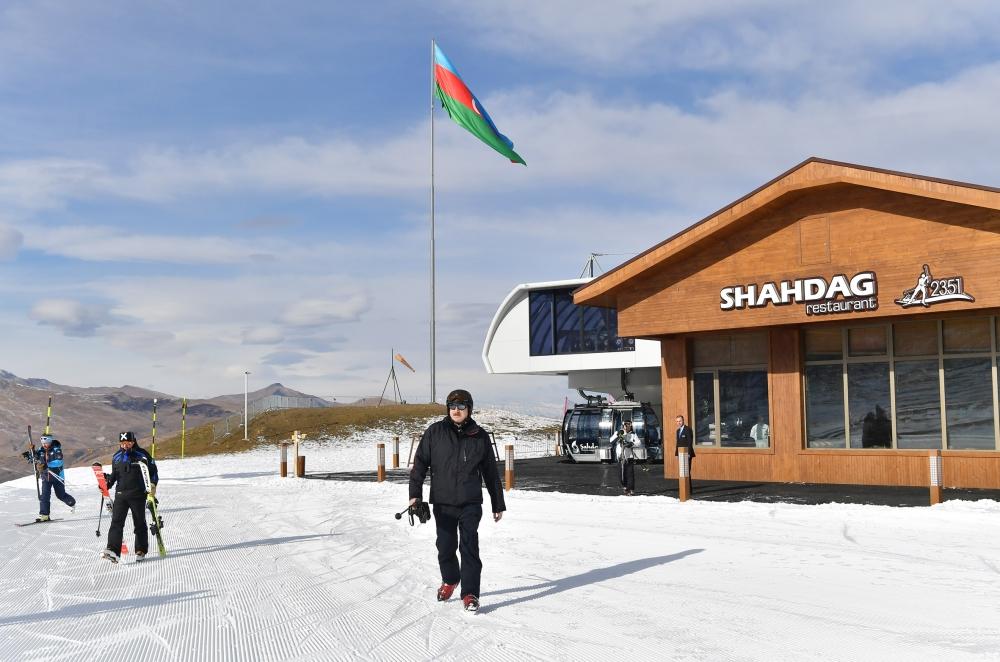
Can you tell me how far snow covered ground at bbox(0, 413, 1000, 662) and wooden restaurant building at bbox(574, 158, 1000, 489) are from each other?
4125mm

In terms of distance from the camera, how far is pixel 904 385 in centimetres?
1859

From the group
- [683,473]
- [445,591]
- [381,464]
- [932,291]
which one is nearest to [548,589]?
[445,591]

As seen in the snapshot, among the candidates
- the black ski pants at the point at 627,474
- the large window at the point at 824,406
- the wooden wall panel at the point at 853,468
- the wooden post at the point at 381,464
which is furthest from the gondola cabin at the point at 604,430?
the black ski pants at the point at 627,474

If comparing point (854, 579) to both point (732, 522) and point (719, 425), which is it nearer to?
point (732, 522)

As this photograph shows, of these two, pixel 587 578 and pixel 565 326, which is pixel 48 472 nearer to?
pixel 587 578

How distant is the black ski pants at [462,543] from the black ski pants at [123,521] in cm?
485

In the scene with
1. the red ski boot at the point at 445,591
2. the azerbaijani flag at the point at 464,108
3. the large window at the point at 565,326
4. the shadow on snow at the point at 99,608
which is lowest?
the shadow on snow at the point at 99,608

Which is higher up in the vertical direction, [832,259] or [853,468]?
[832,259]

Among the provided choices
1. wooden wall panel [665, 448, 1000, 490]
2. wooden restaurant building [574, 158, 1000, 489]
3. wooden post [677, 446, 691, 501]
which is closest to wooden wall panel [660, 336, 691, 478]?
wooden restaurant building [574, 158, 1000, 489]

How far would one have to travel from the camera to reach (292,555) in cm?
1149

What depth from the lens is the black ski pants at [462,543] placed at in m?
7.61

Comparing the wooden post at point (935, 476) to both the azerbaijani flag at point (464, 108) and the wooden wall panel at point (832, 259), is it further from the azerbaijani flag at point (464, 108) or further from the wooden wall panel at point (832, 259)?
the azerbaijani flag at point (464, 108)

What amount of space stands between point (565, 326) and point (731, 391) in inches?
721

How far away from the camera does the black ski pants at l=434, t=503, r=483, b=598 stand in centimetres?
761
